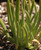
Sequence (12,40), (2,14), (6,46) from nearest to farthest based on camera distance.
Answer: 1. (12,40)
2. (6,46)
3. (2,14)

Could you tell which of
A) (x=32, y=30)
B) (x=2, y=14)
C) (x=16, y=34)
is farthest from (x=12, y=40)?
(x=2, y=14)

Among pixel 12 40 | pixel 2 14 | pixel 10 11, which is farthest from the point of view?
pixel 2 14

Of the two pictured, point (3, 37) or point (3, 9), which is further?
point (3, 9)

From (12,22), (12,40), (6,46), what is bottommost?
(6,46)

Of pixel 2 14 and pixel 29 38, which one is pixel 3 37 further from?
pixel 2 14

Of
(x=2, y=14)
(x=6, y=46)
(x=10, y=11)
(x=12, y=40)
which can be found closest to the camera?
(x=10, y=11)

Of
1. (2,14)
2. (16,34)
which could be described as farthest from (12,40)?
(2,14)

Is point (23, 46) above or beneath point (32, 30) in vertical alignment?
beneath

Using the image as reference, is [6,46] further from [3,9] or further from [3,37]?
[3,9]

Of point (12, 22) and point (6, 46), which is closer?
point (12, 22)
